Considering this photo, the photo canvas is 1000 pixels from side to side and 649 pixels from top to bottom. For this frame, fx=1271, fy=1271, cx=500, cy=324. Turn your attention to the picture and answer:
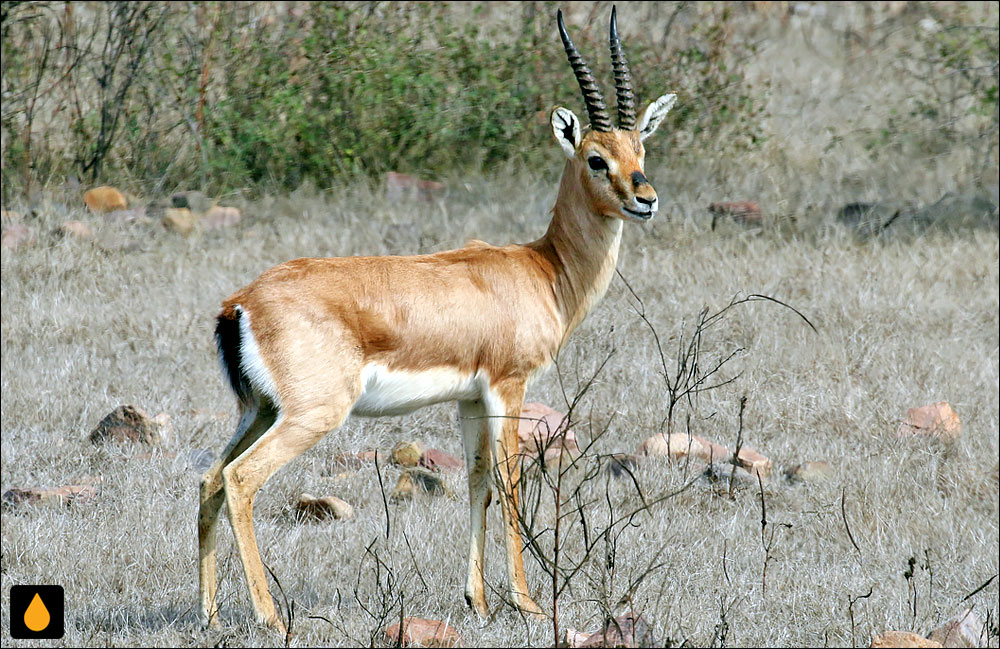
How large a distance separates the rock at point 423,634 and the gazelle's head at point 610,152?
63.5 inches

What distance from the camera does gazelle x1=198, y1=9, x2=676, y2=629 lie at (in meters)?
3.96

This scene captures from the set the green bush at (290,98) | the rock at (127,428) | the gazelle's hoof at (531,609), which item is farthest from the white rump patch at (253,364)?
the green bush at (290,98)

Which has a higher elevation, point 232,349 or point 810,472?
point 232,349

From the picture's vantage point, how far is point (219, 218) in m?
9.41

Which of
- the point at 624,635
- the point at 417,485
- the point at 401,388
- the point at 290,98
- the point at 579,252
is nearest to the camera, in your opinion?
the point at 624,635

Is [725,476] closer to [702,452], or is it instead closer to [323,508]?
[702,452]

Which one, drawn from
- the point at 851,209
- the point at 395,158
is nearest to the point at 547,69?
Result: the point at 395,158

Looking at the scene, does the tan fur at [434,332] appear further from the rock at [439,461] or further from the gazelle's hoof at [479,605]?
the rock at [439,461]

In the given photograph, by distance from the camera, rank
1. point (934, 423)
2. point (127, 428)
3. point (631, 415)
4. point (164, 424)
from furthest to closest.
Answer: point (631, 415), point (934, 423), point (164, 424), point (127, 428)

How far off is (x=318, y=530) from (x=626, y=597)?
174 centimetres

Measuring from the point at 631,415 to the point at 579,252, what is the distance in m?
1.75

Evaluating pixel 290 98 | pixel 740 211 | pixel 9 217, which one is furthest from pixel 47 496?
pixel 740 211

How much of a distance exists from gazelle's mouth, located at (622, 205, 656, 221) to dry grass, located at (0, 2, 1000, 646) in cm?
128

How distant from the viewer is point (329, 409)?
3.97m
